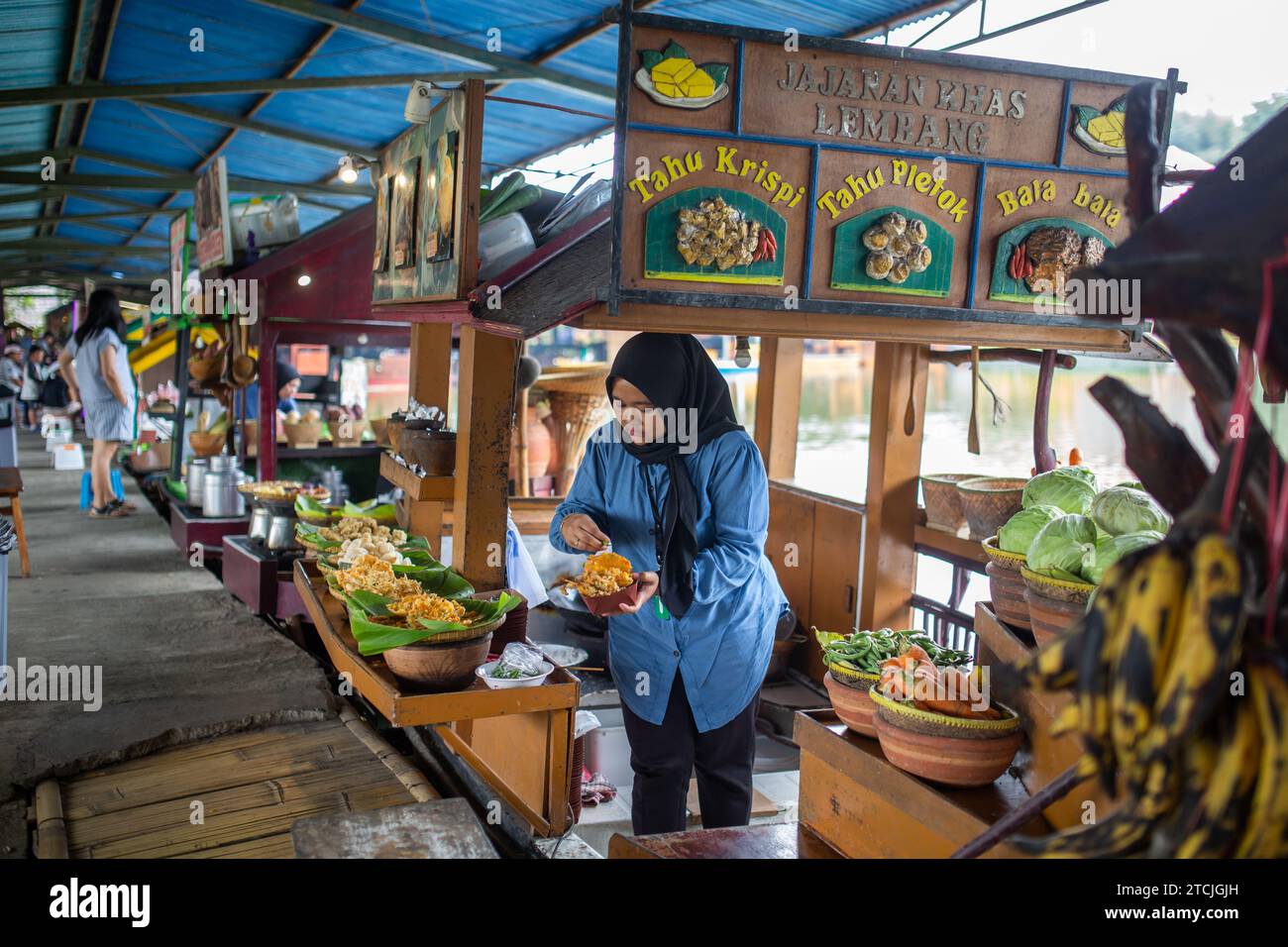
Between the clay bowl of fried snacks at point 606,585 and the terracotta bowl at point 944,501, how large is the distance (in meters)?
2.24

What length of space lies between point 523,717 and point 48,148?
38.6ft

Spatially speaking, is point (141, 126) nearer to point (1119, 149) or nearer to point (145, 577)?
point (145, 577)

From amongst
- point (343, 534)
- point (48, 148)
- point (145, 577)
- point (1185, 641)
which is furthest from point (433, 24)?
point (1185, 641)

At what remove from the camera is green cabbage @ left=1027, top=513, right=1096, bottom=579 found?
1854 mm

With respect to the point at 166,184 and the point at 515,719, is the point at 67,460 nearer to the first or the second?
the point at 166,184

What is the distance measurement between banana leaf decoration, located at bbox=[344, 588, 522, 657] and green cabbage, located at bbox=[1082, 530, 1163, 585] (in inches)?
62.4

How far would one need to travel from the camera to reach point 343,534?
13.2ft

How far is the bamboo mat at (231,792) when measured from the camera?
97.1 inches

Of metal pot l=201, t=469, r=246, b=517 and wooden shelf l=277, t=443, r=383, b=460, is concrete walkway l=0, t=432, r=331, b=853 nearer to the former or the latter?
metal pot l=201, t=469, r=246, b=517

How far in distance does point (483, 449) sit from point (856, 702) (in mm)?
1780

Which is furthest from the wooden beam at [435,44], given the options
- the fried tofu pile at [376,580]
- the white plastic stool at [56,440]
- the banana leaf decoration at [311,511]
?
the white plastic stool at [56,440]

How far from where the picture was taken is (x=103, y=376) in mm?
8047

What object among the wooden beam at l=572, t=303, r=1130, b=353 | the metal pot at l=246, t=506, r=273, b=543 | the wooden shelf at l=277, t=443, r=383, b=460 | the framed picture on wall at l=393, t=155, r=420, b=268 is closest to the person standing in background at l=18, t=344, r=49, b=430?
the wooden shelf at l=277, t=443, r=383, b=460
